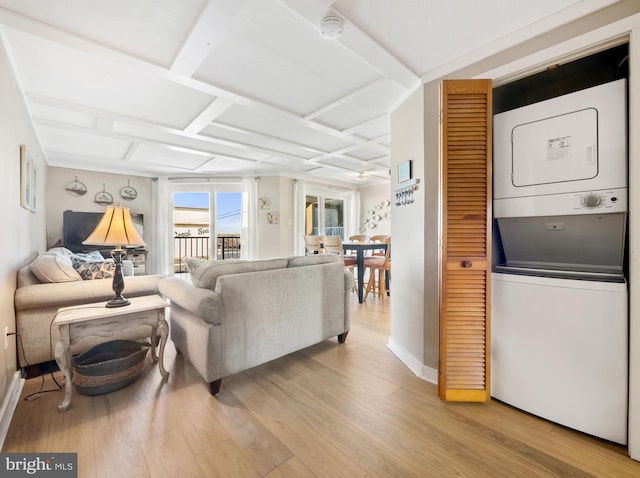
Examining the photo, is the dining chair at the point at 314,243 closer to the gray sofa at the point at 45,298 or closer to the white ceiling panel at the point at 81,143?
the gray sofa at the point at 45,298

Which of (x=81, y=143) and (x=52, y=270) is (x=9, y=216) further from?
(x=81, y=143)

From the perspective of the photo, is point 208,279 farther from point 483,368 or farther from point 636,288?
point 636,288

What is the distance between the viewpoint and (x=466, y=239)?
167cm

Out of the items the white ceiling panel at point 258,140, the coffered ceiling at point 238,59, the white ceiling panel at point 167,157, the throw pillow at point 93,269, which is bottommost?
the throw pillow at point 93,269

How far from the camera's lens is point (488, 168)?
164 centimetres

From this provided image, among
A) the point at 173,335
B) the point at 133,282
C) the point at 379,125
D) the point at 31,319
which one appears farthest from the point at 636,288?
the point at 31,319

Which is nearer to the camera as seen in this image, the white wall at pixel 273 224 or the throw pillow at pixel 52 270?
the throw pillow at pixel 52 270

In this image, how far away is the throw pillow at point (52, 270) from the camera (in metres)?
2.11

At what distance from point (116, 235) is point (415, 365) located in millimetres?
2431

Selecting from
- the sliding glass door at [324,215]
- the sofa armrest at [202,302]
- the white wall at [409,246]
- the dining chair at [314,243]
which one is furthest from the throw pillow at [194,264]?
the sliding glass door at [324,215]

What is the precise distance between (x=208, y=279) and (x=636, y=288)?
235cm

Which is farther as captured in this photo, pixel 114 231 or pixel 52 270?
pixel 52 270

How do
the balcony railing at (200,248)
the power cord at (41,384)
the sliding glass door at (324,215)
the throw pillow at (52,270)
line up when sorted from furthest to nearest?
1. the sliding glass door at (324,215)
2. the balcony railing at (200,248)
3. the throw pillow at (52,270)
4. the power cord at (41,384)

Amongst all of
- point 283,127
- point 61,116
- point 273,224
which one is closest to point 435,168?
point 283,127
